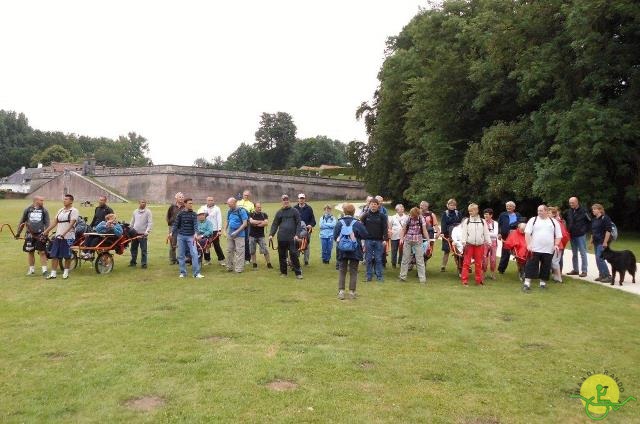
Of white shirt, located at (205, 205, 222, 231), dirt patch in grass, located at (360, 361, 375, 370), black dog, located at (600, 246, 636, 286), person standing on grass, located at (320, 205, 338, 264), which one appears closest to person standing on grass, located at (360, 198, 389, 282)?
person standing on grass, located at (320, 205, 338, 264)

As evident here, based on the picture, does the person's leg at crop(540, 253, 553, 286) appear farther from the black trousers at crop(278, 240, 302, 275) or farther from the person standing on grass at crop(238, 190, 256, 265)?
the person standing on grass at crop(238, 190, 256, 265)

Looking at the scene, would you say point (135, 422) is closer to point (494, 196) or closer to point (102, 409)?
point (102, 409)

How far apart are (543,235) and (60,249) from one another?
9.89 meters

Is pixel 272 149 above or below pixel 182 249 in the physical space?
above

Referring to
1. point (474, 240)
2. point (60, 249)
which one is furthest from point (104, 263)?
point (474, 240)

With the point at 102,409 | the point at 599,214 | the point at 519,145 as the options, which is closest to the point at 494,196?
the point at 519,145

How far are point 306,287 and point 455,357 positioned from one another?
15.5 ft

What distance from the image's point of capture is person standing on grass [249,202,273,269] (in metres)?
12.7

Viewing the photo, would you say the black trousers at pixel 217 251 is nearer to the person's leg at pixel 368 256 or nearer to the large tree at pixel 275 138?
the person's leg at pixel 368 256

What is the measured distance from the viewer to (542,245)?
10.9 metres

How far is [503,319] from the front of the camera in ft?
27.5

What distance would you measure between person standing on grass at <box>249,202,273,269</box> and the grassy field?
6.70ft

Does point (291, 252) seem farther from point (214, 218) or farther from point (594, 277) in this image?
point (594, 277)

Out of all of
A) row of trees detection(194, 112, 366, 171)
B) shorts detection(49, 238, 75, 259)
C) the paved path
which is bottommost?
the paved path
